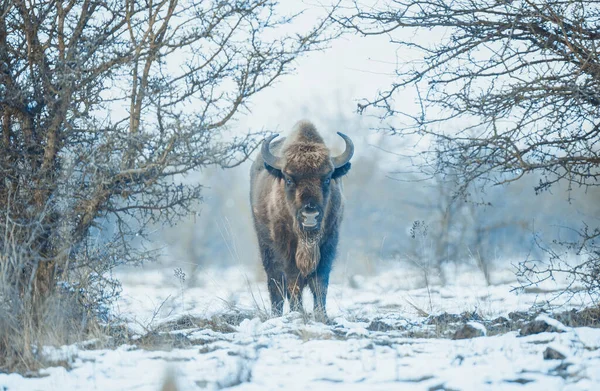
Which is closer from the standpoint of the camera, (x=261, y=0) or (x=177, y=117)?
(x=177, y=117)

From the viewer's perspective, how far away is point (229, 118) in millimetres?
6883

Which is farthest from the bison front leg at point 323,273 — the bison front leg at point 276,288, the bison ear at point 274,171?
the bison ear at point 274,171

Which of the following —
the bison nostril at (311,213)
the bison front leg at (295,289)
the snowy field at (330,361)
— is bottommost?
the snowy field at (330,361)

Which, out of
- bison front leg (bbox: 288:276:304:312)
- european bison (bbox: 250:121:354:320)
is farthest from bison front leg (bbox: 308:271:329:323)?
bison front leg (bbox: 288:276:304:312)

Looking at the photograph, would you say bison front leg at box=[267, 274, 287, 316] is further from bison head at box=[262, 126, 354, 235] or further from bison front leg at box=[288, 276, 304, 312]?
bison head at box=[262, 126, 354, 235]

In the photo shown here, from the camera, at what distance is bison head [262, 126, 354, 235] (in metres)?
8.38

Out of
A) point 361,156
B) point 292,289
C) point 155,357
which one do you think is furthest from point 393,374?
point 361,156

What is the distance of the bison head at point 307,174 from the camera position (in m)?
8.38

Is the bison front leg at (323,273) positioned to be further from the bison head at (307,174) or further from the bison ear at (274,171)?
the bison ear at (274,171)

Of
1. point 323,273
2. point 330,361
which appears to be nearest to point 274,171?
point 323,273

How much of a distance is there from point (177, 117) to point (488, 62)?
10.2ft

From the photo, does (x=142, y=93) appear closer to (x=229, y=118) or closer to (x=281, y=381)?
(x=229, y=118)

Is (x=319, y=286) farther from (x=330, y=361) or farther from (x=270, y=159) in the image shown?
(x=330, y=361)

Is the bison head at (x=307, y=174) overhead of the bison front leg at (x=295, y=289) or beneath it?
overhead
